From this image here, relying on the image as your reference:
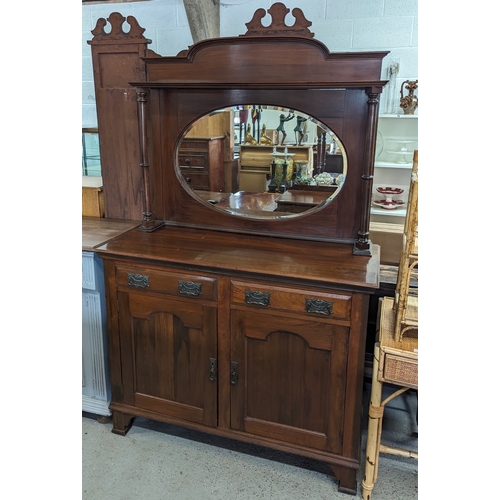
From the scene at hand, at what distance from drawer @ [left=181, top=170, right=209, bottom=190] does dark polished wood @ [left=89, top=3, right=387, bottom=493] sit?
0.02 metres

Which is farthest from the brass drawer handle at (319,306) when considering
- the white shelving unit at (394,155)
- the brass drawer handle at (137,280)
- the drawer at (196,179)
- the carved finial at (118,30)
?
the white shelving unit at (394,155)

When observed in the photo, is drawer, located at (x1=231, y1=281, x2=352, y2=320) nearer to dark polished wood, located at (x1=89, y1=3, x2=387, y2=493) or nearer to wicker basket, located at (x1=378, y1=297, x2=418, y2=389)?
dark polished wood, located at (x1=89, y1=3, x2=387, y2=493)

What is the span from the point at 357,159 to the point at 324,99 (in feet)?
0.83

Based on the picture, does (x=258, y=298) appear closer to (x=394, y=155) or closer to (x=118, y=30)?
(x=118, y=30)

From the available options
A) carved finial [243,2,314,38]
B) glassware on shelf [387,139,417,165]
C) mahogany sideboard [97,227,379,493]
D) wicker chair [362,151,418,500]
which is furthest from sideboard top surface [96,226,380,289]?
glassware on shelf [387,139,417,165]

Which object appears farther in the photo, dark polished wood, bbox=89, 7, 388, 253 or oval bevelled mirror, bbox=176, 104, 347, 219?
oval bevelled mirror, bbox=176, 104, 347, 219

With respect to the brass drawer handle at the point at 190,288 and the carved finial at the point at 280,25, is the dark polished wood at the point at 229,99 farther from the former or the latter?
the brass drawer handle at the point at 190,288

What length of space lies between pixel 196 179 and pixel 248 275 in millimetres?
599

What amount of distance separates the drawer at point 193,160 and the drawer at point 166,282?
0.51 metres

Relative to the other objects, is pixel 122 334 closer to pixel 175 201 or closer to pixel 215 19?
pixel 175 201

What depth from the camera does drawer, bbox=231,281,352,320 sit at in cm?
143

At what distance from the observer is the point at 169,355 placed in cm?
170

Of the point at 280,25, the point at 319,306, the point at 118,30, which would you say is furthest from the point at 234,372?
the point at 118,30
